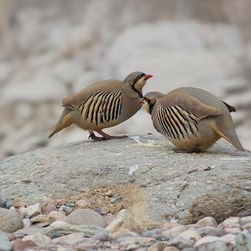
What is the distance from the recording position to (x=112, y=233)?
19.1 feet

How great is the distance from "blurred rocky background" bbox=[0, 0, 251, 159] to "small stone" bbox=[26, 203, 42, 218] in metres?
11.7

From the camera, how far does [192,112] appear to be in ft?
22.9

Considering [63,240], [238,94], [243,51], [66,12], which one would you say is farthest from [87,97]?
[66,12]

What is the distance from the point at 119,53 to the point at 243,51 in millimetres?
2993

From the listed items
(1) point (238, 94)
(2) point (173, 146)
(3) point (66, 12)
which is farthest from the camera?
(3) point (66, 12)

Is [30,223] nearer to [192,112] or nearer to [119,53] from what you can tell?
[192,112]

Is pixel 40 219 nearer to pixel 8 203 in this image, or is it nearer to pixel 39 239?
pixel 8 203

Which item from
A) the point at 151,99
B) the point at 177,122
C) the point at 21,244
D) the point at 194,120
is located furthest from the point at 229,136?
the point at 21,244

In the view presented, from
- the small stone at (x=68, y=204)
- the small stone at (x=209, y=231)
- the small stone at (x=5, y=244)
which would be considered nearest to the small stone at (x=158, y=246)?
the small stone at (x=209, y=231)

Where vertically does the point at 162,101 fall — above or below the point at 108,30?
above

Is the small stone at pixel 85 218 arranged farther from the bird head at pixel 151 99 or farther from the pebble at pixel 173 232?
the bird head at pixel 151 99

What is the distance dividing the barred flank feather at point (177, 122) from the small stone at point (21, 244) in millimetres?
1904

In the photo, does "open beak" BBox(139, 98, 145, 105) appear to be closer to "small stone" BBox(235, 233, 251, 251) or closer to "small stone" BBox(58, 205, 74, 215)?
"small stone" BBox(58, 205, 74, 215)

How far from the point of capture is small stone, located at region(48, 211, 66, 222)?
6.25 metres
